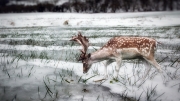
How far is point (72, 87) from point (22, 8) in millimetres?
52824

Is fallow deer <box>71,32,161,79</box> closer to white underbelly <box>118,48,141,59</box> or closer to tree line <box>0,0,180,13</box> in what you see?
white underbelly <box>118,48,141,59</box>

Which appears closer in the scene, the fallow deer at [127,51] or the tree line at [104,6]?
the fallow deer at [127,51]

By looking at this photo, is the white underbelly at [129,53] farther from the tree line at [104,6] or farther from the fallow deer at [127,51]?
the tree line at [104,6]

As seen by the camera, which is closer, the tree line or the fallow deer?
the fallow deer

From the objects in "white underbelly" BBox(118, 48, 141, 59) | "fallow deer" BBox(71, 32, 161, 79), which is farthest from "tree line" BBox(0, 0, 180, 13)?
"white underbelly" BBox(118, 48, 141, 59)

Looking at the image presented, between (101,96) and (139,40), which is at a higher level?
(139,40)

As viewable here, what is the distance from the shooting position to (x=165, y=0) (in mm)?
44844

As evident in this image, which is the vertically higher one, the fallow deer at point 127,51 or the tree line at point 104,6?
the tree line at point 104,6

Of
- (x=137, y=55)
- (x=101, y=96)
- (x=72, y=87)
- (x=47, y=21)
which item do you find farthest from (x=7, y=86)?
(x=47, y=21)

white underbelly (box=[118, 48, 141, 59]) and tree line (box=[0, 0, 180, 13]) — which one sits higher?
tree line (box=[0, 0, 180, 13])

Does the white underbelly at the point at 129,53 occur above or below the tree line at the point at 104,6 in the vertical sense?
below

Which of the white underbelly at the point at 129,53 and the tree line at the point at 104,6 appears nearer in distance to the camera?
the white underbelly at the point at 129,53

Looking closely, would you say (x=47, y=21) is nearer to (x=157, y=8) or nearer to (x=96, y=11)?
(x=96, y=11)

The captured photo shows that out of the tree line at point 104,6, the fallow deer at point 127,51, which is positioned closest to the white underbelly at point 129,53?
the fallow deer at point 127,51
